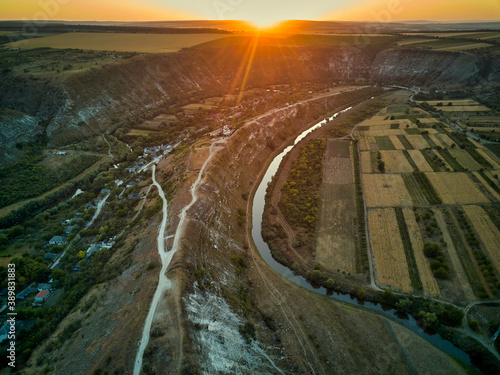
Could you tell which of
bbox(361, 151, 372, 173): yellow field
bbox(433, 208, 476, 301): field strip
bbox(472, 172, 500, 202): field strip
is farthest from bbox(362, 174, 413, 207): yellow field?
bbox(472, 172, 500, 202): field strip

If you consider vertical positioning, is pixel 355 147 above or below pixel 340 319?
above

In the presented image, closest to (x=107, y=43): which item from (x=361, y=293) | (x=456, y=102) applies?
(x=456, y=102)

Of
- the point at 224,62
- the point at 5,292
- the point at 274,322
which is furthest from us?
the point at 224,62

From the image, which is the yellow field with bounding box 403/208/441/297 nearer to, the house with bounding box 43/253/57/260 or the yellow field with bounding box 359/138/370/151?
the yellow field with bounding box 359/138/370/151

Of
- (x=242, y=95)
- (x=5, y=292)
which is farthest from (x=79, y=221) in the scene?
(x=242, y=95)

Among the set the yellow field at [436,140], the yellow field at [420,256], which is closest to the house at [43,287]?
the yellow field at [420,256]

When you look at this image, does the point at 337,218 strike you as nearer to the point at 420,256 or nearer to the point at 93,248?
the point at 420,256

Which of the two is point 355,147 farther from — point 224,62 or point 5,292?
point 224,62
